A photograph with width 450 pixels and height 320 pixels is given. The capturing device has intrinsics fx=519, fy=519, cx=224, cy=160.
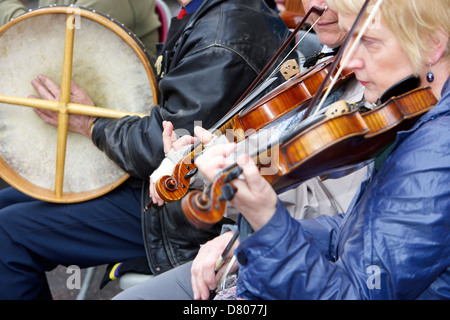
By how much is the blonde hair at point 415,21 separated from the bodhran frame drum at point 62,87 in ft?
3.34

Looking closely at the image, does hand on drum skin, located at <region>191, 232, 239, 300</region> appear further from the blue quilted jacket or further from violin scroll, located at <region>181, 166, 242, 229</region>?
violin scroll, located at <region>181, 166, 242, 229</region>

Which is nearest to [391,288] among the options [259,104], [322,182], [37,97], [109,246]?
[322,182]

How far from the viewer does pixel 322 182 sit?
1513 mm

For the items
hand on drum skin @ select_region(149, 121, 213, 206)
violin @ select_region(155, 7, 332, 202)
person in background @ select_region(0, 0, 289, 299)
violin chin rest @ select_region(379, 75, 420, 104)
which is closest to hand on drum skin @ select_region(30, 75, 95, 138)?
person in background @ select_region(0, 0, 289, 299)

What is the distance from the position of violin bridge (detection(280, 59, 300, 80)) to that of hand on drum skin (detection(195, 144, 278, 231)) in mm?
784

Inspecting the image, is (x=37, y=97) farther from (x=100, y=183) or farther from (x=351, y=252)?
(x=351, y=252)

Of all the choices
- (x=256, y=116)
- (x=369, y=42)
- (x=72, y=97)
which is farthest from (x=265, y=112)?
(x=72, y=97)

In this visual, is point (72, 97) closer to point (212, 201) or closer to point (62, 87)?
point (62, 87)

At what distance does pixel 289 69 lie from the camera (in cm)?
175

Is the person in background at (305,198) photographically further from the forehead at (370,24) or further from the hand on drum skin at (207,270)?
the forehead at (370,24)

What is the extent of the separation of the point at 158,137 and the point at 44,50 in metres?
0.59

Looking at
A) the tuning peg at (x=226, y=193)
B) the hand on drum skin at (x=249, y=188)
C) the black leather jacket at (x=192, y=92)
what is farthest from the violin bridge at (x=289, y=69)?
the tuning peg at (x=226, y=193)

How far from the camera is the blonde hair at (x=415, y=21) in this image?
1059 millimetres

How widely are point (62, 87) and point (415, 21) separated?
4.28ft
